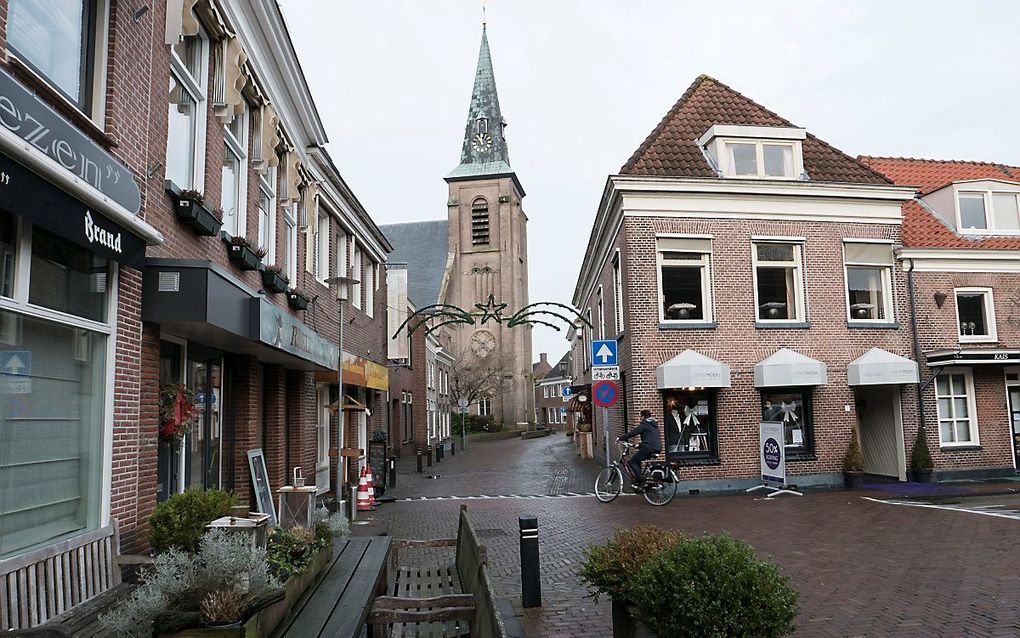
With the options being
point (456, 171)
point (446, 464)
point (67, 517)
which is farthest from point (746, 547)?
point (456, 171)

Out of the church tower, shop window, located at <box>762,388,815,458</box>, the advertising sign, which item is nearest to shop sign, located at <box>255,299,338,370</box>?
the advertising sign

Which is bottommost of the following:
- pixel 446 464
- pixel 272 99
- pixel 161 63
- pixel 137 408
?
pixel 446 464

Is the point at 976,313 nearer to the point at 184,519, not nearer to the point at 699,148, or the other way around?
the point at 699,148

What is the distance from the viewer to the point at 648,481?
14.2m

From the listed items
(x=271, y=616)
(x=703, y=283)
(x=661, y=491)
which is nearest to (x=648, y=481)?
(x=661, y=491)

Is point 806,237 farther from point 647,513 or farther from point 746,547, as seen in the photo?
point 746,547

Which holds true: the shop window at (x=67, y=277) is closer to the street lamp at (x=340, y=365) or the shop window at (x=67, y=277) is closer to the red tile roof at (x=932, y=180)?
the street lamp at (x=340, y=365)

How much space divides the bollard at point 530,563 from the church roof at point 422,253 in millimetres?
45822

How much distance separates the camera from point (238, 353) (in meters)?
10.4

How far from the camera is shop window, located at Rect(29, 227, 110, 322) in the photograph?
502 centimetres

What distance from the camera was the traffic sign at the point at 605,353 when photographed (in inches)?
583

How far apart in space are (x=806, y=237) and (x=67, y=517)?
16305 mm

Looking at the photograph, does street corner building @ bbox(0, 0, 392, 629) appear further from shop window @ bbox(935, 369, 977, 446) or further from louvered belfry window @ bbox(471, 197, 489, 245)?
louvered belfry window @ bbox(471, 197, 489, 245)

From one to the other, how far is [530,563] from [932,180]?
66.8ft
